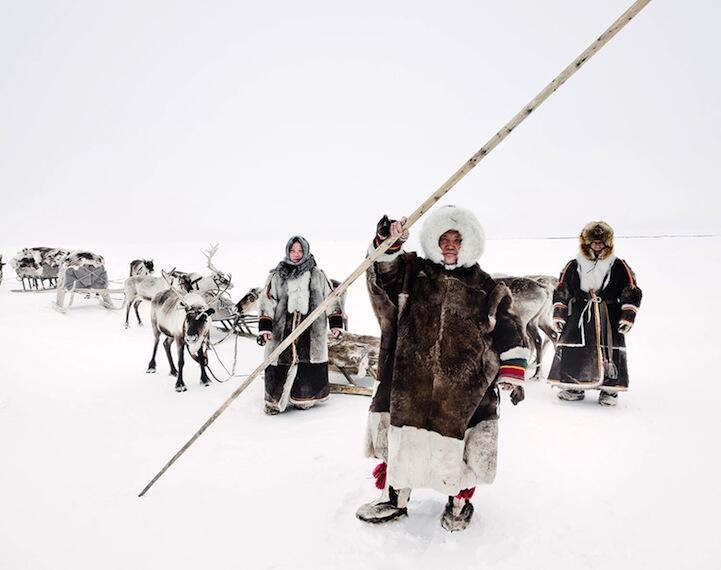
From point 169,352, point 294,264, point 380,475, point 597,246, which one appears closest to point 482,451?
point 380,475

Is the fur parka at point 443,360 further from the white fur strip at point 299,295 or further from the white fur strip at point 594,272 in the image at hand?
the white fur strip at point 594,272

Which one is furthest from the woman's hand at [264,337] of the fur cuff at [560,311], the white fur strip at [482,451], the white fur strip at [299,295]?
the fur cuff at [560,311]

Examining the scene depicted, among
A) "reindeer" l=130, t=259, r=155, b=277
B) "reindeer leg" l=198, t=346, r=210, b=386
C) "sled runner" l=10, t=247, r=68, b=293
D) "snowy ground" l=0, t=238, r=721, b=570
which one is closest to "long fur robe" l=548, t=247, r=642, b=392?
"snowy ground" l=0, t=238, r=721, b=570

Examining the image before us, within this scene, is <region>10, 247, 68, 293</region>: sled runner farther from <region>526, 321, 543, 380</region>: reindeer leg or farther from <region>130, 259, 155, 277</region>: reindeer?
<region>526, 321, 543, 380</region>: reindeer leg

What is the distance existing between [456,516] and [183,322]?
444 centimetres

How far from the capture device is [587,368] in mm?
5453

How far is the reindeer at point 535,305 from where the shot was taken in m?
6.56

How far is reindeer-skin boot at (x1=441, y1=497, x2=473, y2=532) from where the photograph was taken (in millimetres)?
3000

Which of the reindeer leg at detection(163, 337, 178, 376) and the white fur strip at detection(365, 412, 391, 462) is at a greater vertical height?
the white fur strip at detection(365, 412, 391, 462)

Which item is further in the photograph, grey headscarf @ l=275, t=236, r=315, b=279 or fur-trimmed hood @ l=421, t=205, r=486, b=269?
grey headscarf @ l=275, t=236, r=315, b=279

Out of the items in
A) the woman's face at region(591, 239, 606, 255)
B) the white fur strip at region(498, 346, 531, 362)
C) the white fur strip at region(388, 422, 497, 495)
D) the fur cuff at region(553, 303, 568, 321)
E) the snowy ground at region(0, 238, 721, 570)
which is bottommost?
the snowy ground at region(0, 238, 721, 570)

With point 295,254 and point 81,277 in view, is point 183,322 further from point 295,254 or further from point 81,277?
point 81,277

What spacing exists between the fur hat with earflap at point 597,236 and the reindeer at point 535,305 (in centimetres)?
118

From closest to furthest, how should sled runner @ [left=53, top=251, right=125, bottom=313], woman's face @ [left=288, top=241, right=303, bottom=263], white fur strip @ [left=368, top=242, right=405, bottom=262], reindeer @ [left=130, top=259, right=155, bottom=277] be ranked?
white fur strip @ [left=368, top=242, right=405, bottom=262]
woman's face @ [left=288, top=241, right=303, bottom=263]
reindeer @ [left=130, top=259, right=155, bottom=277]
sled runner @ [left=53, top=251, right=125, bottom=313]
